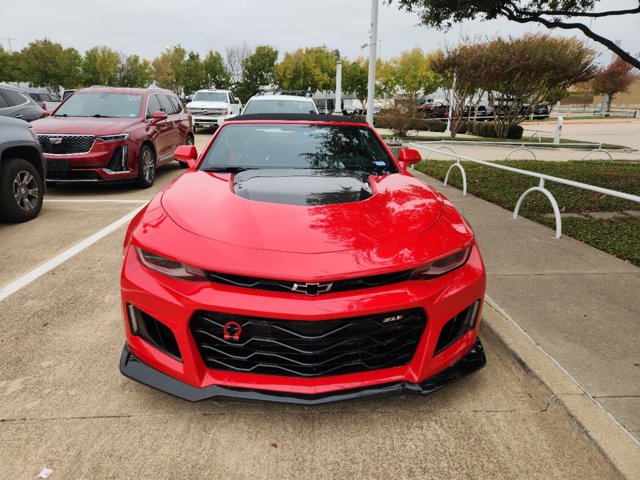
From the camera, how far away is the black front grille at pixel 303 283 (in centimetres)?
220

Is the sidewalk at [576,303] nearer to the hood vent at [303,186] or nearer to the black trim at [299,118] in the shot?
the hood vent at [303,186]

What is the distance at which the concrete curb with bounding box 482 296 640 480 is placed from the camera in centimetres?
219

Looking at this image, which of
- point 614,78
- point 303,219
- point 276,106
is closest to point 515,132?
point 276,106

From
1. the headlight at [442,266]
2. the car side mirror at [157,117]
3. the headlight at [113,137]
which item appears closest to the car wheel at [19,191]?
the headlight at [113,137]

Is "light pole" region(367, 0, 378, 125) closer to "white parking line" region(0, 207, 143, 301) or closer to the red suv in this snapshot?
the red suv

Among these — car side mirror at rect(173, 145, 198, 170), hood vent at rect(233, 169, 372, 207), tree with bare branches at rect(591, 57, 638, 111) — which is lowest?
hood vent at rect(233, 169, 372, 207)

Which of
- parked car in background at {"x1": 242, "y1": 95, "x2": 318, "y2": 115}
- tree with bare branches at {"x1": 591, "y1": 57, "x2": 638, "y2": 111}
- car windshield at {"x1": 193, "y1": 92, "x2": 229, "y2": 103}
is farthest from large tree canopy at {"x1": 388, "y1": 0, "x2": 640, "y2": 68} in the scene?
tree with bare branches at {"x1": 591, "y1": 57, "x2": 638, "y2": 111}

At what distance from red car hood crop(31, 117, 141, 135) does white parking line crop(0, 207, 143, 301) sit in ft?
7.01

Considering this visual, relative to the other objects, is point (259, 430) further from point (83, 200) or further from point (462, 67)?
point (462, 67)

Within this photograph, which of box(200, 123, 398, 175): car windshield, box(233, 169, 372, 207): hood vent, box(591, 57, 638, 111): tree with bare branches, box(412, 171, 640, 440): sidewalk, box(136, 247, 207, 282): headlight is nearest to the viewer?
box(136, 247, 207, 282): headlight

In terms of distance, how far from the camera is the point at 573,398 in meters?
2.55

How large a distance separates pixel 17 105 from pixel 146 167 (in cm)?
330

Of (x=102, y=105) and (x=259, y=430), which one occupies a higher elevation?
(x=102, y=105)

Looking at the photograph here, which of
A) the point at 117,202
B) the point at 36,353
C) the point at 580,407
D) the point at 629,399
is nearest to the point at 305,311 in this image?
the point at 580,407
